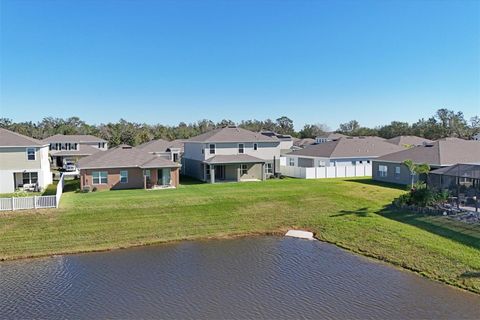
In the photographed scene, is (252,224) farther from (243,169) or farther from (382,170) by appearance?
(382,170)

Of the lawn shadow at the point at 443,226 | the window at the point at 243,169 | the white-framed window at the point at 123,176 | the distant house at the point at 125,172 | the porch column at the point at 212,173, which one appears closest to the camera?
the lawn shadow at the point at 443,226

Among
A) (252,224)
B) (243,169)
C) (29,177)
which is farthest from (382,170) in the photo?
(29,177)

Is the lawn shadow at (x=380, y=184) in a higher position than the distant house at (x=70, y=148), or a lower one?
lower

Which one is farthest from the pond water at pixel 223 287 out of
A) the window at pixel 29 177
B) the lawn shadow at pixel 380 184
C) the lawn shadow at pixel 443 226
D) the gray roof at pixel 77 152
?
the gray roof at pixel 77 152

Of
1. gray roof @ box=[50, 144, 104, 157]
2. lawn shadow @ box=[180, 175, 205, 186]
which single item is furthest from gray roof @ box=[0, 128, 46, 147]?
gray roof @ box=[50, 144, 104, 157]

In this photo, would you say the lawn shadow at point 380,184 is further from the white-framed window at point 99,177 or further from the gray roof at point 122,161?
the white-framed window at point 99,177

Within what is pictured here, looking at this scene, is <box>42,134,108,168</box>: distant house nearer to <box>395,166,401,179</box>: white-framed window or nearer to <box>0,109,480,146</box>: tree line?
<box>0,109,480,146</box>: tree line

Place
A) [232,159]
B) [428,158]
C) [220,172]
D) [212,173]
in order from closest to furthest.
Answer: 1. [428,158]
2. [212,173]
3. [232,159]
4. [220,172]
